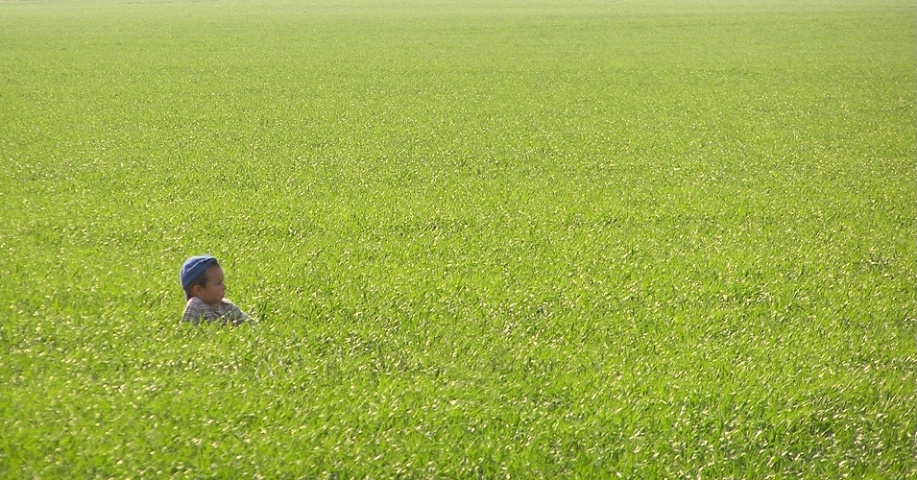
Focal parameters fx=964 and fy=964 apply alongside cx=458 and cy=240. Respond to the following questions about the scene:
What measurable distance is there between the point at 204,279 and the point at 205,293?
0.10m

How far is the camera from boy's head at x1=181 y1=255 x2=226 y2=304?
6387 mm

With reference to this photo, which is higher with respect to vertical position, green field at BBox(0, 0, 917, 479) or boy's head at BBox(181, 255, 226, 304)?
boy's head at BBox(181, 255, 226, 304)

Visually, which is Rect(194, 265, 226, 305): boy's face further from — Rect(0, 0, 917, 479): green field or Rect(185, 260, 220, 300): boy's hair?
Rect(0, 0, 917, 479): green field

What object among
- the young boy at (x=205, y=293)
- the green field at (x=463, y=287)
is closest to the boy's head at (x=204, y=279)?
the young boy at (x=205, y=293)

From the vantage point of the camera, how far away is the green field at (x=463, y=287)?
4.90 m

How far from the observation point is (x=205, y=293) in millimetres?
6414

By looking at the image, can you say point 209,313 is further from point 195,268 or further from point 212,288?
point 195,268

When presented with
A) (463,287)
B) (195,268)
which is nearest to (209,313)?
(195,268)

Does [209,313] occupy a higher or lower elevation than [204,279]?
lower

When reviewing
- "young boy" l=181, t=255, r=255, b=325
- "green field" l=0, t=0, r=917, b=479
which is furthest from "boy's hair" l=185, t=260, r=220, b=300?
"green field" l=0, t=0, r=917, b=479

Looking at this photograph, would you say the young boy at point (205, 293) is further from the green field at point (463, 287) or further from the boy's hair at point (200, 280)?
the green field at point (463, 287)

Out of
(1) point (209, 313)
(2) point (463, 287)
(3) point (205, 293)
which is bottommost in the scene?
(2) point (463, 287)

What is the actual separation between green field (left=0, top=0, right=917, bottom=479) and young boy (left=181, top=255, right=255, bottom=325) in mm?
230

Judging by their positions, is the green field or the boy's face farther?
the boy's face
